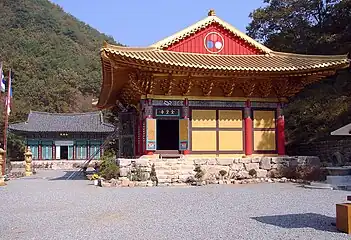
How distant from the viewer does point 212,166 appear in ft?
50.5

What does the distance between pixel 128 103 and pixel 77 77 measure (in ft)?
205

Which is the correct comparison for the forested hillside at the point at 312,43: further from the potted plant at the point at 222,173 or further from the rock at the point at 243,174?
the potted plant at the point at 222,173

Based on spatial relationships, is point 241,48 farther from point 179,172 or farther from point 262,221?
point 262,221

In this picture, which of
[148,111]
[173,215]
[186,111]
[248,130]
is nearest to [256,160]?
[248,130]

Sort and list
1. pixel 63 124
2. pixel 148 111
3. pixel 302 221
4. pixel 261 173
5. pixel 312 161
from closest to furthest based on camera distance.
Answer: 1. pixel 302 221
2. pixel 261 173
3. pixel 148 111
4. pixel 312 161
5. pixel 63 124

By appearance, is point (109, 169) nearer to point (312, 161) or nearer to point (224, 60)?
point (224, 60)

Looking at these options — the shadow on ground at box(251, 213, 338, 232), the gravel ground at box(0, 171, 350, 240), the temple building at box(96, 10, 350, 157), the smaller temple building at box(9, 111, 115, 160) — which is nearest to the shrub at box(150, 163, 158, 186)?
the temple building at box(96, 10, 350, 157)

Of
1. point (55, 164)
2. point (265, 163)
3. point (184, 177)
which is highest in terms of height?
point (265, 163)

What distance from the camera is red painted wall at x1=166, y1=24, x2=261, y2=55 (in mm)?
17300

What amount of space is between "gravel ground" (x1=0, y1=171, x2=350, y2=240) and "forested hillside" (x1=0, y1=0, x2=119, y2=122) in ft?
158

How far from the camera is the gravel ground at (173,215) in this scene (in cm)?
622

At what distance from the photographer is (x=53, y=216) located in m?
8.10

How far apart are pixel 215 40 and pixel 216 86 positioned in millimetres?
2376

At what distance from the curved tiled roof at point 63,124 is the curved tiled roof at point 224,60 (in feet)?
85.4
